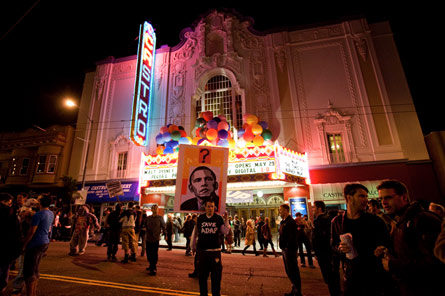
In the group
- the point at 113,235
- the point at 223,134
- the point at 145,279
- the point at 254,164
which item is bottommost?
the point at 145,279

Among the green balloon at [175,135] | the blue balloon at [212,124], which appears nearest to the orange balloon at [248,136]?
the blue balloon at [212,124]

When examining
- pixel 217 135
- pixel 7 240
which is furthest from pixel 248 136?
pixel 7 240

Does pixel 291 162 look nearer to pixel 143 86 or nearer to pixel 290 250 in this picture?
pixel 290 250

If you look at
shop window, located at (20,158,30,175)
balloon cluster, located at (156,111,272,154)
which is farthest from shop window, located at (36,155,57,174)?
balloon cluster, located at (156,111,272,154)

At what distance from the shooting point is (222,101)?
19.4 metres

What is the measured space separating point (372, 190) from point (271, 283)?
10.9m

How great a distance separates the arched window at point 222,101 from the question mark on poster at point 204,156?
12876mm

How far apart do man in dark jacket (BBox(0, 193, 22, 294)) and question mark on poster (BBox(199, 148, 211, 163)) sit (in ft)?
12.2

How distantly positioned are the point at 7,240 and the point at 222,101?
16.8 metres

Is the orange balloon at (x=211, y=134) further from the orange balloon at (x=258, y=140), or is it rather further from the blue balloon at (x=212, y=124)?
the orange balloon at (x=258, y=140)

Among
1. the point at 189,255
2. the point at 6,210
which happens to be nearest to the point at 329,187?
the point at 189,255

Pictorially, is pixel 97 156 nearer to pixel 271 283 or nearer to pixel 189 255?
pixel 189 255

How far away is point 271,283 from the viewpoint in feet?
19.1

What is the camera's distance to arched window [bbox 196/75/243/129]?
18547mm
